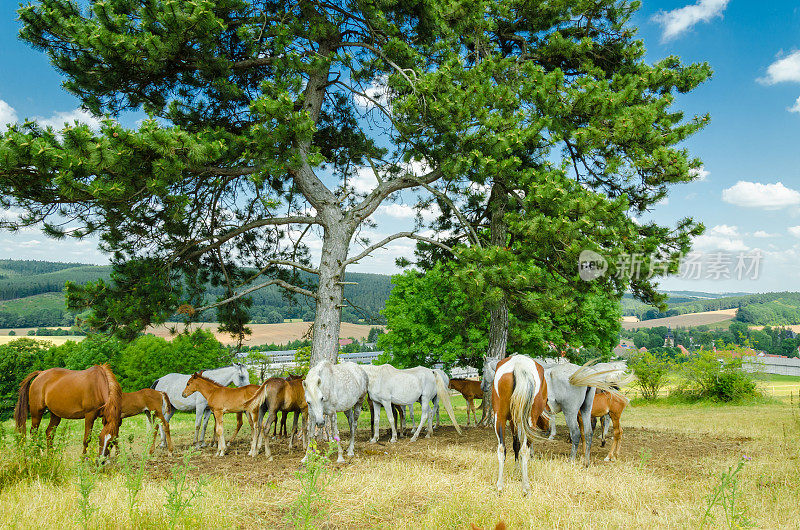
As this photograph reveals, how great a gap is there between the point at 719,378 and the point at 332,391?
21.2 meters

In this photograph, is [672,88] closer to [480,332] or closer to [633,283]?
[633,283]

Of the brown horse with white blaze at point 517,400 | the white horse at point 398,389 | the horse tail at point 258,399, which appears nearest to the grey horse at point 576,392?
the brown horse with white blaze at point 517,400

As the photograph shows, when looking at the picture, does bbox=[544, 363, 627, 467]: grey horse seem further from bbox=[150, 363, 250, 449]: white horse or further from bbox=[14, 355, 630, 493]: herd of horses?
bbox=[150, 363, 250, 449]: white horse

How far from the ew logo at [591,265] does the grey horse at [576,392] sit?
198 centimetres

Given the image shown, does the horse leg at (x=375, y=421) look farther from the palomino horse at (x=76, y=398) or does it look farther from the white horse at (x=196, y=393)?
the palomino horse at (x=76, y=398)

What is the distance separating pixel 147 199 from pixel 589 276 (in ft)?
27.9

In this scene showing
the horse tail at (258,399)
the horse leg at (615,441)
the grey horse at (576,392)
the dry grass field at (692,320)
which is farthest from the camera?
the dry grass field at (692,320)

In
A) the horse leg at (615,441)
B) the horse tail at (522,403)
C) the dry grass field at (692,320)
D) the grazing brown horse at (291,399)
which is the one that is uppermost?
the horse tail at (522,403)

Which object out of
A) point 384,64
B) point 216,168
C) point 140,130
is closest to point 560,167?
point 384,64

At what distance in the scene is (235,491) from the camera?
17.9ft

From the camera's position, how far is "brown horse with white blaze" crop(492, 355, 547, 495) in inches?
230

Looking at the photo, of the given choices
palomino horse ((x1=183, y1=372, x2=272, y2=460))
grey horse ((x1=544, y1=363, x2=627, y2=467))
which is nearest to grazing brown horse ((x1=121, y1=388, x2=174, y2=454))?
palomino horse ((x1=183, y1=372, x2=272, y2=460))

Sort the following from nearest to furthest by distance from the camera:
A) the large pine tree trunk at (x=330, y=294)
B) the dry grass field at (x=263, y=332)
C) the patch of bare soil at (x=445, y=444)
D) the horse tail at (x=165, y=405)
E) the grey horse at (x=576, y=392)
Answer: the patch of bare soil at (x=445, y=444) < the grey horse at (x=576, y=392) < the horse tail at (x=165, y=405) < the large pine tree trunk at (x=330, y=294) < the dry grass field at (x=263, y=332)

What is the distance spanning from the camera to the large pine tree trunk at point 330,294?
29.6 ft
